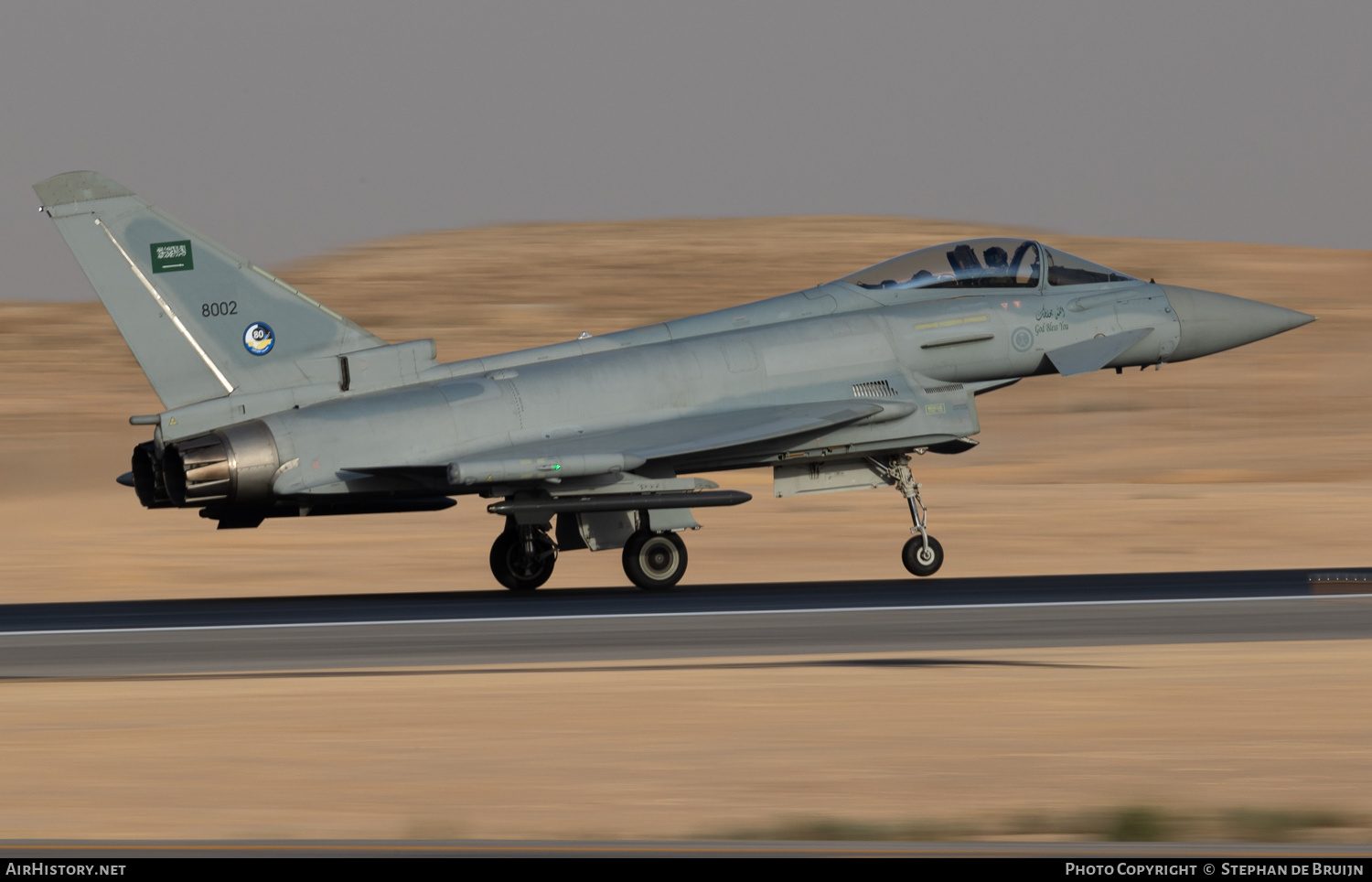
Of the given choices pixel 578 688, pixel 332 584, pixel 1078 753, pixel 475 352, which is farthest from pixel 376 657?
pixel 475 352

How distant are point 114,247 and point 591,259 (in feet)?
164

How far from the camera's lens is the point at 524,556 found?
19.1 metres

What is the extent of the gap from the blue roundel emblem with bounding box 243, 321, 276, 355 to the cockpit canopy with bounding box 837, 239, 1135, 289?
6.67 m

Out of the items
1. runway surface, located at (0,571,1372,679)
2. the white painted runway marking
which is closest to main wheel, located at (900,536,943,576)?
runway surface, located at (0,571,1372,679)

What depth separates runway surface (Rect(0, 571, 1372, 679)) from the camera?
13.2 m

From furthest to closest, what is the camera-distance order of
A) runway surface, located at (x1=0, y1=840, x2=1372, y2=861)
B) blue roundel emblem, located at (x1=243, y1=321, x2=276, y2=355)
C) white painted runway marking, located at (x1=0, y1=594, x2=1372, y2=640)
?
blue roundel emblem, located at (x1=243, y1=321, x2=276, y2=355), white painted runway marking, located at (x1=0, y1=594, x2=1372, y2=640), runway surface, located at (x1=0, y1=840, x2=1372, y2=861)

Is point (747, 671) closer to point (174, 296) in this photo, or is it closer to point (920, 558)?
point (920, 558)

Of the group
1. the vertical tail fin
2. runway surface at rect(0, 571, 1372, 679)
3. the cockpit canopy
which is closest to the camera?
runway surface at rect(0, 571, 1372, 679)

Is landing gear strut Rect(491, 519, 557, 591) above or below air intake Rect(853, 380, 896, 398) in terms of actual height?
below

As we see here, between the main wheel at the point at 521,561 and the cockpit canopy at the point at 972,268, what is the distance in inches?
188

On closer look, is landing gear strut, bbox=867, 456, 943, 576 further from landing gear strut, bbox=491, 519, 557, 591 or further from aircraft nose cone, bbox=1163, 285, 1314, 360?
landing gear strut, bbox=491, 519, 557, 591

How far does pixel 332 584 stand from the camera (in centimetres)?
2194

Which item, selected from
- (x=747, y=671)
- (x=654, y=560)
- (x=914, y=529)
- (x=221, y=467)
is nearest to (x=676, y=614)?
(x=654, y=560)

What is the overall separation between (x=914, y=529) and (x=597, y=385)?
3942 mm
